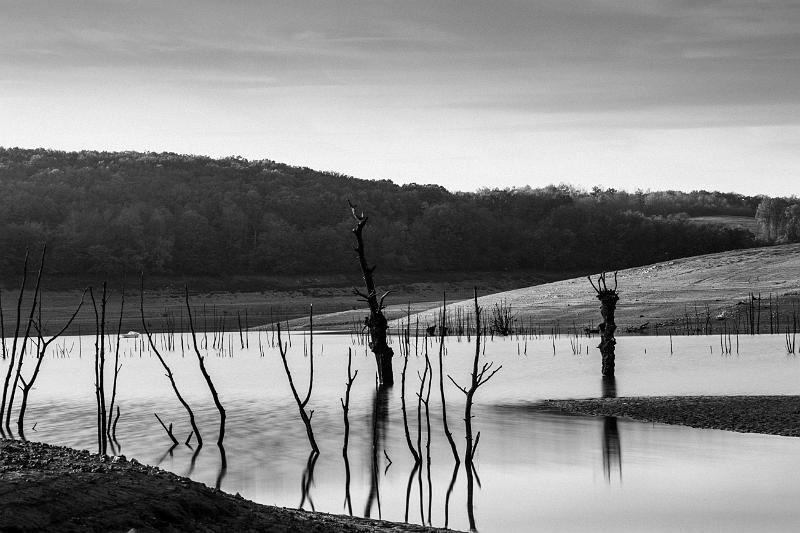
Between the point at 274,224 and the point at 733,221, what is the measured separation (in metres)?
81.7

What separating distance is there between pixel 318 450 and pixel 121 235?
9197cm

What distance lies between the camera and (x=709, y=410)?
21.8 meters

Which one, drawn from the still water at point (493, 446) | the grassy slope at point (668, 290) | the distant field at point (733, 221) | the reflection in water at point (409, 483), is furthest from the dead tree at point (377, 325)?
the distant field at point (733, 221)

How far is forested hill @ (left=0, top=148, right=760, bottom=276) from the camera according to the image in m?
104

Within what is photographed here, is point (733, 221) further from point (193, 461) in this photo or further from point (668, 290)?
point (193, 461)

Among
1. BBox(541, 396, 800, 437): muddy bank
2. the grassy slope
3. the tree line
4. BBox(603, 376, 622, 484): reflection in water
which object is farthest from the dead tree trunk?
the tree line

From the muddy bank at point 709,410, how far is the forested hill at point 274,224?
72.8 metres

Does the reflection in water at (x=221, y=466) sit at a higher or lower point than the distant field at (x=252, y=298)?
lower

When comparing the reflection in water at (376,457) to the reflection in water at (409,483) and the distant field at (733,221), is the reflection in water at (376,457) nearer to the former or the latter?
the reflection in water at (409,483)

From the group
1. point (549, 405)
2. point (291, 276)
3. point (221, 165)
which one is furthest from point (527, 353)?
point (221, 165)

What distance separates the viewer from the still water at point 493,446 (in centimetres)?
1412

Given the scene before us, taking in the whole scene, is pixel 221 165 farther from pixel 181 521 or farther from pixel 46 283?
pixel 181 521

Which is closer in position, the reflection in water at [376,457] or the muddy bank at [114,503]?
the muddy bank at [114,503]

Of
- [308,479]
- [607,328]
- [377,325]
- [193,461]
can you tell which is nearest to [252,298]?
[377,325]
